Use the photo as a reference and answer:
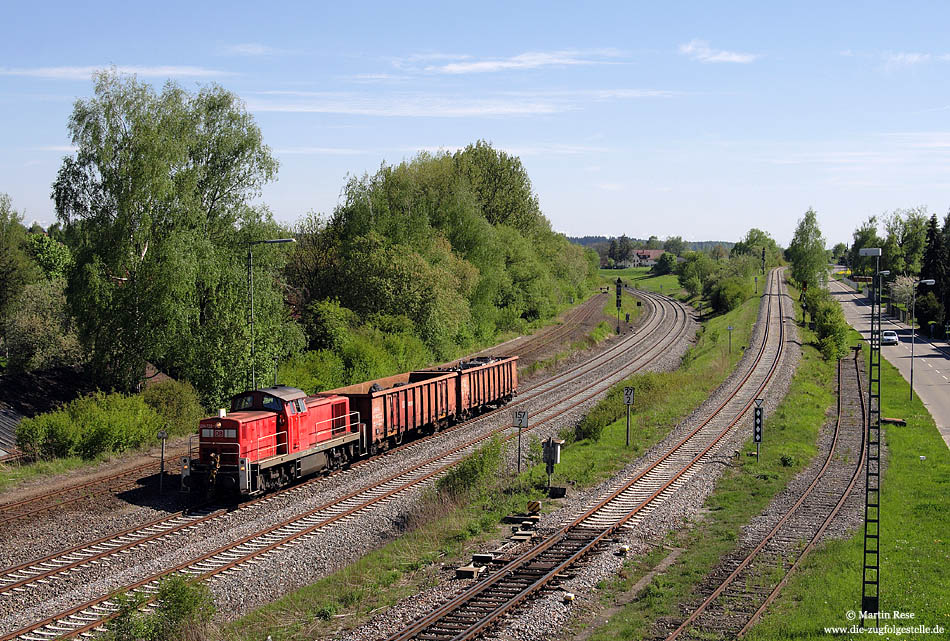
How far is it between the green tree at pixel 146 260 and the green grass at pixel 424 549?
15.4 metres

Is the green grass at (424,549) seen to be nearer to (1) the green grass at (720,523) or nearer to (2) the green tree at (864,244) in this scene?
(1) the green grass at (720,523)

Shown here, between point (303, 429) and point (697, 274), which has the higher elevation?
point (697, 274)

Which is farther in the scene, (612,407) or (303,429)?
(612,407)

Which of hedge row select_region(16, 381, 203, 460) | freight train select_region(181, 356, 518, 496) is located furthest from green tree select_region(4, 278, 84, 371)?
freight train select_region(181, 356, 518, 496)

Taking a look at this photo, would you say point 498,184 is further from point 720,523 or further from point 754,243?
point 754,243

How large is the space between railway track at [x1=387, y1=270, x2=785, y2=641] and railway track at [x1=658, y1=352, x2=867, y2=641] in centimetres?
330

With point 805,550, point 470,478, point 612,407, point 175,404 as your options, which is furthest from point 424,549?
point 612,407

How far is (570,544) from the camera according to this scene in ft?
65.2

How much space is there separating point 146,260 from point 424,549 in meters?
22.1

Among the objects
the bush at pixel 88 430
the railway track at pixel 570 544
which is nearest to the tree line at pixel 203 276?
the bush at pixel 88 430

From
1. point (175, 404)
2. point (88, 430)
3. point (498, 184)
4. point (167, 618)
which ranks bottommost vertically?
point (167, 618)

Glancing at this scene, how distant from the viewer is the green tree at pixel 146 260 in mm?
34406

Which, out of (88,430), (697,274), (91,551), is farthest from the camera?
(697,274)

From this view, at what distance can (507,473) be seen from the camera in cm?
2809
